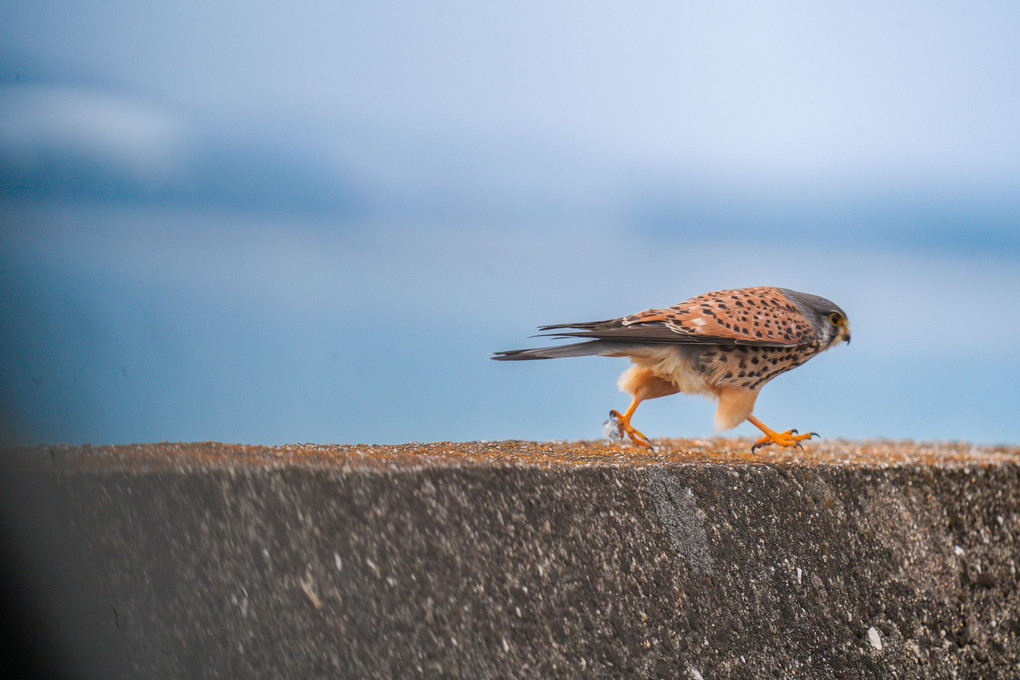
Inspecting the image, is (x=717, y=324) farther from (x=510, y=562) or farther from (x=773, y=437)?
(x=510, y=562)

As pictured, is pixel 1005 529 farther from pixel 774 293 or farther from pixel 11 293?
pixel 11 293

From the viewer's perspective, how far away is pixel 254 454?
1.69m

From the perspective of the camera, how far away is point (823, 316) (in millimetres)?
2867

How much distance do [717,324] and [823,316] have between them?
1.96ft

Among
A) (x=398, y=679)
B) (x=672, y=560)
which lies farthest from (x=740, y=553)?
(x=398, y=679)

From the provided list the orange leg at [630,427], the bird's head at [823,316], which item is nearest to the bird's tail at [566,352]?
the orange leg at [630,427]

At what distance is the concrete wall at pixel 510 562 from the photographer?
1.38 metres

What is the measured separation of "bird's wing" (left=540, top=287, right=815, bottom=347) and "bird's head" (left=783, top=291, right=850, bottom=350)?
0.18ft

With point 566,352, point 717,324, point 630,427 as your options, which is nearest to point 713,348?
point 717,324

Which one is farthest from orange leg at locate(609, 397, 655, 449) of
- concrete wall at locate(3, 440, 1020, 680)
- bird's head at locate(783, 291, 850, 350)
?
bird's head at locate(783, 291, 850, 350)

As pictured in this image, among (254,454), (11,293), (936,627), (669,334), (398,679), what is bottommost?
(936,627)

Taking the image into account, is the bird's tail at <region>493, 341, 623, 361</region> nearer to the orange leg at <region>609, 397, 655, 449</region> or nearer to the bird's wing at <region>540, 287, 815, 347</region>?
the bird's wing at <region>540, 287, 815, 347</region>

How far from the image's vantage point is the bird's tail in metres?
2.21

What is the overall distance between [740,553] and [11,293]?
5.39ft
